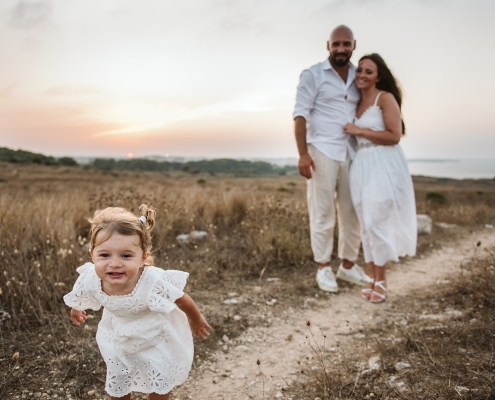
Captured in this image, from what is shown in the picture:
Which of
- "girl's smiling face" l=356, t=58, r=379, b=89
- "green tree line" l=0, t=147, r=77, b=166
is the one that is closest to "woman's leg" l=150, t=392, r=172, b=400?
"girl's smiling face" l=356, t=58, r=379, b=89

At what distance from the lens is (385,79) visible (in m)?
4.12

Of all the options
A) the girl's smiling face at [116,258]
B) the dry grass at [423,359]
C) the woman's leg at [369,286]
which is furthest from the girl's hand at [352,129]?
the girl's smiling face at [116,258]

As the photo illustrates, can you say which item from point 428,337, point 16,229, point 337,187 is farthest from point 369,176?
point 16,229

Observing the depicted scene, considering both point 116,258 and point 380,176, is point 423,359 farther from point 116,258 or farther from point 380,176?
point 116,258

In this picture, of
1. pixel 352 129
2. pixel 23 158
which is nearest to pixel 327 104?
pixel 352 129

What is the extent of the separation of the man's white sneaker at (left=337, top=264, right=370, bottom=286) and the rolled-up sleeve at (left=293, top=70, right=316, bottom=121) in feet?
6.39

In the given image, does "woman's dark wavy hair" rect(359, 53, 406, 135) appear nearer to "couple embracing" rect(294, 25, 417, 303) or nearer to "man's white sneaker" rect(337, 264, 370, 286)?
"couple embracing" rect(294, 25, 417, 303)

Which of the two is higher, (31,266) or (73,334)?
(31,266)

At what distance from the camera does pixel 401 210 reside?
4129 mm

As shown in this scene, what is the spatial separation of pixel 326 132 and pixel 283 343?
2327 millimetres

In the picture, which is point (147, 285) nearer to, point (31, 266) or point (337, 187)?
point (31, 266)

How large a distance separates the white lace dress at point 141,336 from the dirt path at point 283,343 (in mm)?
627

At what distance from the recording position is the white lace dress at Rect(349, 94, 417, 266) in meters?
4.02

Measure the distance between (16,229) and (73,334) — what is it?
2.22m
